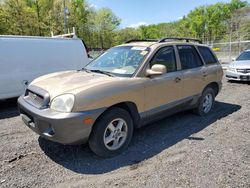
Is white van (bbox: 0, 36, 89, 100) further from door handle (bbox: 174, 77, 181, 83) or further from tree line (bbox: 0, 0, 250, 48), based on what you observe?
tree line (bbox: 0, 0, 250, 48)

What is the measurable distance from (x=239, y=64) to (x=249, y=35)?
130 feet

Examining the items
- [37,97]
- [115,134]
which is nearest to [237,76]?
[115,134]

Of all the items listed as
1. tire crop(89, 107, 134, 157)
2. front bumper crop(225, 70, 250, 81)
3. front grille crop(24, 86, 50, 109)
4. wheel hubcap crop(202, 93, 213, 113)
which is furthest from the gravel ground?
front bumper crop(225, 70, 250, 81)

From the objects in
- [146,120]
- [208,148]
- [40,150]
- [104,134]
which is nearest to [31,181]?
[40,150]

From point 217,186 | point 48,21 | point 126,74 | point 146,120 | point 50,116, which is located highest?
point 48,21

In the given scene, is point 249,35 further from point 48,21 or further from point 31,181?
point 31,181

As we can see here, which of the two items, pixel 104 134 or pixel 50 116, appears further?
pixel 104 134

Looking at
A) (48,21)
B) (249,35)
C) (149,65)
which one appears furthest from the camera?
(249,35)

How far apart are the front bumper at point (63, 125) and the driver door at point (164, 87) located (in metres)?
1.07

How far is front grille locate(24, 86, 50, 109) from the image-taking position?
340 cm

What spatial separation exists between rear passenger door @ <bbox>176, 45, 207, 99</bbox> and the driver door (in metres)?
0.21

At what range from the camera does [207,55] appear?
577 cm

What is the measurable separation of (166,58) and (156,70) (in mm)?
711

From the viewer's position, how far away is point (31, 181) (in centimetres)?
308
